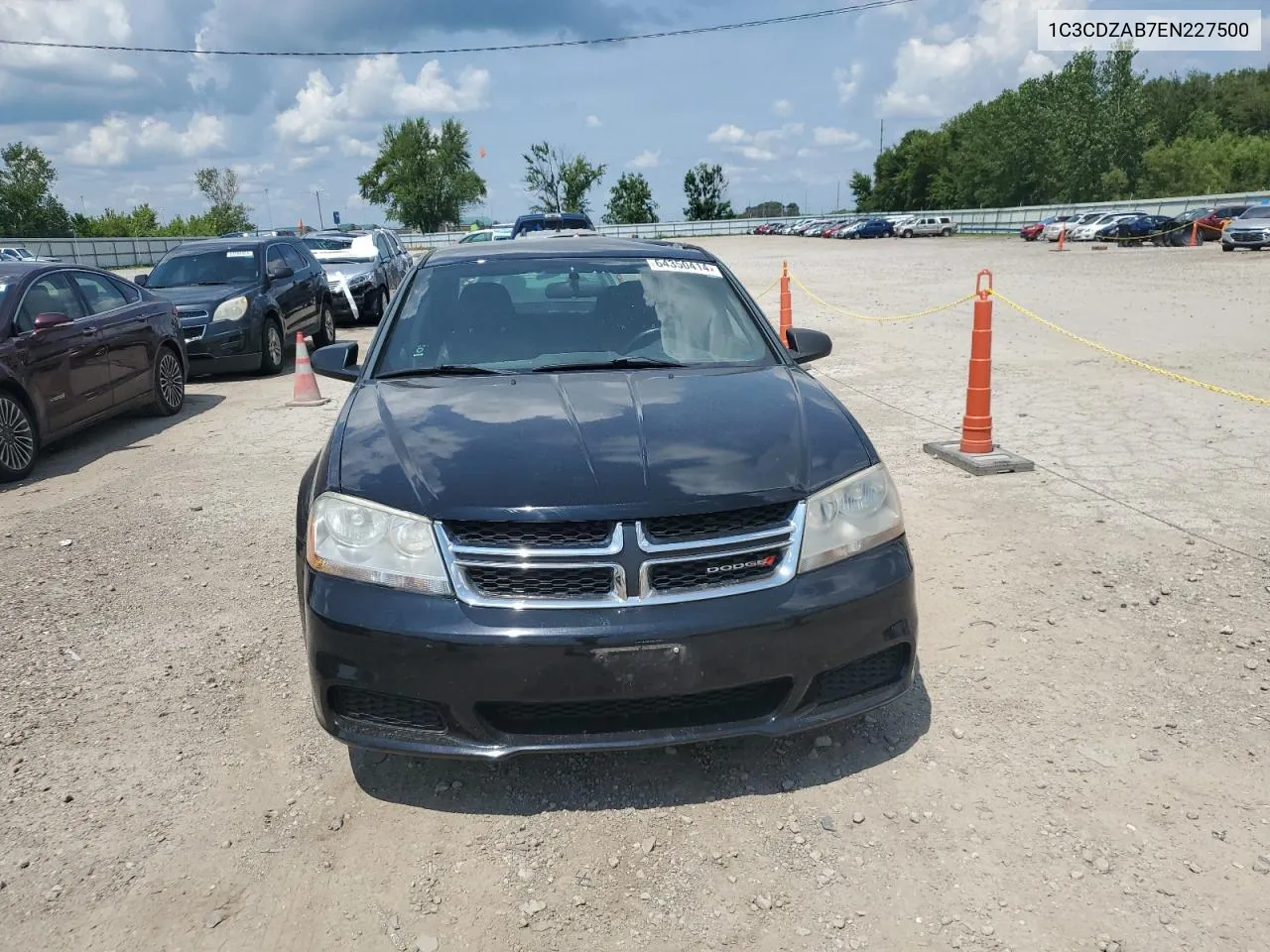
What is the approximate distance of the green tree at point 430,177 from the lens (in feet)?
314

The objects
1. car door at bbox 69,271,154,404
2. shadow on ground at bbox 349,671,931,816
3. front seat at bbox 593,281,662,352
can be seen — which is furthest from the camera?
car door at bbox 69,271,154,404

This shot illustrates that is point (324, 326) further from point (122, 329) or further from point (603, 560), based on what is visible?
point (603, 560)

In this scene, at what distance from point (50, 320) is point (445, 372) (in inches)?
212

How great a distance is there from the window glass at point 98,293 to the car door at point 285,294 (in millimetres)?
3103

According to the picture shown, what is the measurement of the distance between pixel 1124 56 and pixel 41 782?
331 feet

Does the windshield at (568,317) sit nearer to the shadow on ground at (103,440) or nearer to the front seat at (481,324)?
the front seat at (481,324)

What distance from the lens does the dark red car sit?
7.46 m

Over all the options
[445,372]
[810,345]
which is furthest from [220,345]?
[810,345]

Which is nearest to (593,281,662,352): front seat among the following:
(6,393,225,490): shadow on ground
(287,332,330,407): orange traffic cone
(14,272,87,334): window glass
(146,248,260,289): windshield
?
(6,393,225,490): shadow on ground

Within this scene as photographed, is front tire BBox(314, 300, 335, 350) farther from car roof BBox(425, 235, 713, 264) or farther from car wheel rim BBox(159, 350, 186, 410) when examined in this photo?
car roof BBox(425, 235, 713, 264)

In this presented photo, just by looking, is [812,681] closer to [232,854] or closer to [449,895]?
[449,895]

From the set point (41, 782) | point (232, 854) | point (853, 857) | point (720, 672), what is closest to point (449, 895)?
point (232, 854)

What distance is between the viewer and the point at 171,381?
9875 millimetres

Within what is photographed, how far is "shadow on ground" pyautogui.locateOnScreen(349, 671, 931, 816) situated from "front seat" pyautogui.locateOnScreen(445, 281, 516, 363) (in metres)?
1.61
